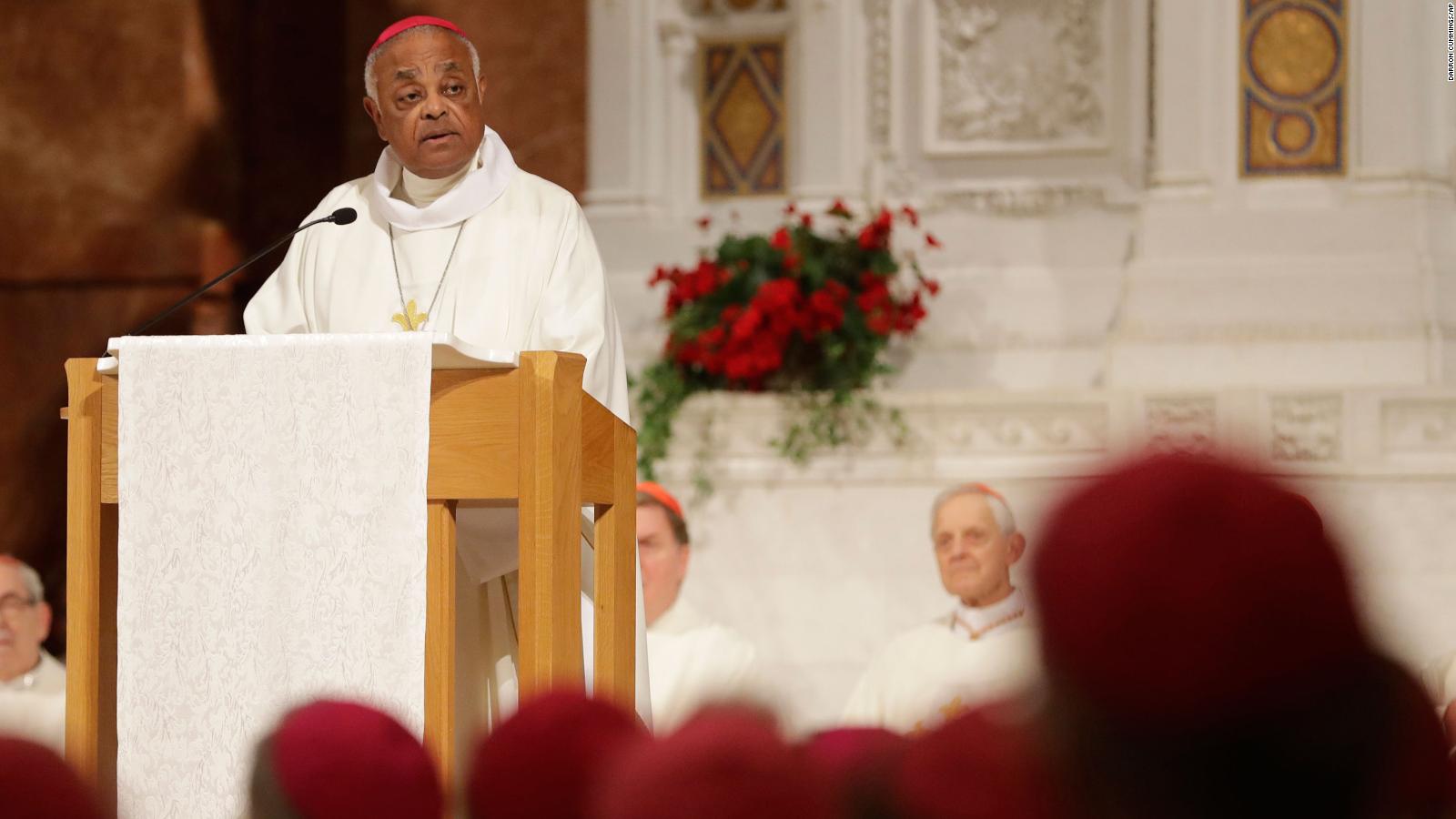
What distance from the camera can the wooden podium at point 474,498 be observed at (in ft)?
8.27

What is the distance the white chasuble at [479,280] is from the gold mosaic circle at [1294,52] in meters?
3.60

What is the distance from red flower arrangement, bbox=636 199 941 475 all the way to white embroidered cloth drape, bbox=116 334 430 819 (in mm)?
3019

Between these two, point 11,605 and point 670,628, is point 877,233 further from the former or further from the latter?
point 11,605

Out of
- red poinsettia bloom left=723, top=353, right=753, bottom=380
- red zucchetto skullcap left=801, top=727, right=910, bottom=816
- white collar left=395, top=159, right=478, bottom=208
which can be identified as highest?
white collar left=395, top=159, right=478, bottom=208

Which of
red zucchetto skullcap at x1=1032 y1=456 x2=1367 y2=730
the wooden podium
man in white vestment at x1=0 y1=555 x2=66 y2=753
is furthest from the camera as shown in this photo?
man in white vestment at x1=0 y1=555 x2=66 y2=753

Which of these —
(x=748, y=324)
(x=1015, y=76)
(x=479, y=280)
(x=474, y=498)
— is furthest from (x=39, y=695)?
(x=1015, y=76)

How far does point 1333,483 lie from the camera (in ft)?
16.9

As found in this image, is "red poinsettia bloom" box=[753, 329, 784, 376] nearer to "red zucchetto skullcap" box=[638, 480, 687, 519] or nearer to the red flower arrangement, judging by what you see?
the red flower arrangement

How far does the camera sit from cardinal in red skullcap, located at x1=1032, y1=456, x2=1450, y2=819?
573 millimetres

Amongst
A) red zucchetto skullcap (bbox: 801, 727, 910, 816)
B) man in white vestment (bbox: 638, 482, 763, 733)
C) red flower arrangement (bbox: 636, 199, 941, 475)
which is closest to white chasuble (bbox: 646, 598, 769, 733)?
man in white vestment (bbox: 638, 482, 763, 733)

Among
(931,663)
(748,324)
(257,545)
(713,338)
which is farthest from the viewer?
(713,338)

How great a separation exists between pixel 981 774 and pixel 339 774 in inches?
10.8

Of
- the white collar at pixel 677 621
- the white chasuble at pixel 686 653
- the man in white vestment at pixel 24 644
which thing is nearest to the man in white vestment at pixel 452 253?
the white chasuble at pixel 686 653

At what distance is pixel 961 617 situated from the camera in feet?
15.7
